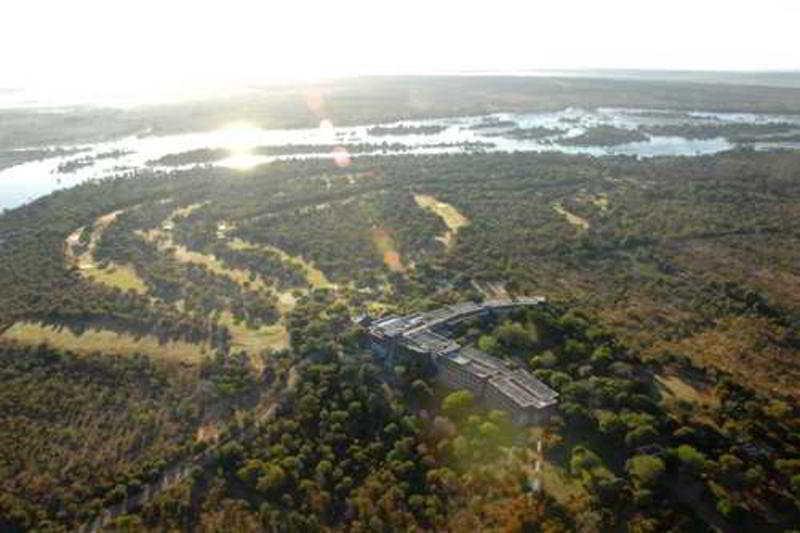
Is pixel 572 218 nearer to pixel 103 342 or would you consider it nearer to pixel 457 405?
pixel 457 405

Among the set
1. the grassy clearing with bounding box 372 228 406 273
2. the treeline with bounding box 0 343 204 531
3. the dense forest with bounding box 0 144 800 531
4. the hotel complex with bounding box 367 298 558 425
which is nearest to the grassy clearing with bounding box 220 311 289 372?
the dense forest with bounding box 0 144 800 531

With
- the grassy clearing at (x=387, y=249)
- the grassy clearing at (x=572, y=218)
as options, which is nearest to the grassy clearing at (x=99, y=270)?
the grassy clearing at (x=387, y=249)

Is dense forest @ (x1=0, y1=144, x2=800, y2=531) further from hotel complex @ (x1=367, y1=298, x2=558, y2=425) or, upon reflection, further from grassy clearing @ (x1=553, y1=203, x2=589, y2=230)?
hotel complex @ (x1=367, y1=298, x2=558, y2=425)

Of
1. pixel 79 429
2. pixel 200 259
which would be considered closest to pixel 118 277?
pixel 200 259

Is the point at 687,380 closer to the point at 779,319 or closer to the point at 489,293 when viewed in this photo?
the point at 779,319

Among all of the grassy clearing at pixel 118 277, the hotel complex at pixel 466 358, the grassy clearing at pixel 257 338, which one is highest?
the hotel complex at pixel 466 358

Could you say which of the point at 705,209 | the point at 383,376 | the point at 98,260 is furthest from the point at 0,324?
the point at 705,209

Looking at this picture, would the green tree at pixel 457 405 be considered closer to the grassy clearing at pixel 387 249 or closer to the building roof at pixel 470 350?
the building roof at pixel 470 350
